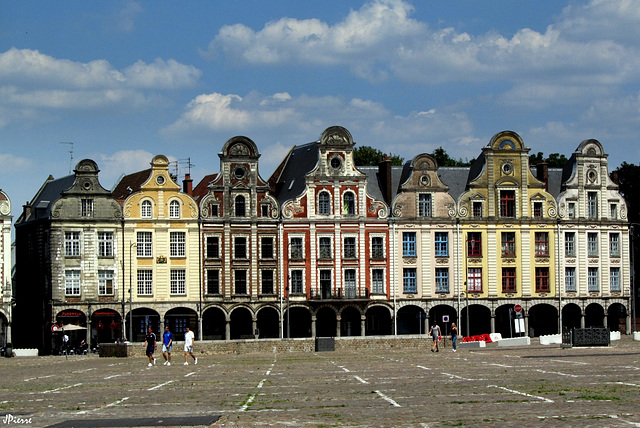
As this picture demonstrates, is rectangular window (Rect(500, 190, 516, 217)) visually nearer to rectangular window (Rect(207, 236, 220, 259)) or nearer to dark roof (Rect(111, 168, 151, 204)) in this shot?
rectangular window (Rect(207, 236, 220, 259))

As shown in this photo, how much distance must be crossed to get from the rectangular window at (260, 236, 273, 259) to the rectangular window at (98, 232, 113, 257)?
11.4 meters

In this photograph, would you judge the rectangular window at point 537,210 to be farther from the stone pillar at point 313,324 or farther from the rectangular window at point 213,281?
the rectangular window at point 213,281

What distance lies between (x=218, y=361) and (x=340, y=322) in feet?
104

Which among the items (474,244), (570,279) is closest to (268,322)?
(474,244)

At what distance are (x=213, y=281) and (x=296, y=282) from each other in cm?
639

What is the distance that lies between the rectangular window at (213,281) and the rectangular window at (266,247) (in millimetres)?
3826

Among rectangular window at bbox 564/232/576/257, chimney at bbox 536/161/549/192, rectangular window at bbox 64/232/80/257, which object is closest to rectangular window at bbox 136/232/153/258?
rectangular window at bbox 64/232/80/257

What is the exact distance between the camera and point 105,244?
80.6 m

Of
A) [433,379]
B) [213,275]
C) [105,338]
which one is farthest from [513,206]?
[433,379]

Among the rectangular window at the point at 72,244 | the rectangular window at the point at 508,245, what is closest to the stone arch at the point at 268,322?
the rectangular window at the point at 72,244

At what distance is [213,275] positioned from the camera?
270ft

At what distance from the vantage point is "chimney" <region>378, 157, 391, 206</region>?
285 feet

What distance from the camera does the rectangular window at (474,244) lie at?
86312mm

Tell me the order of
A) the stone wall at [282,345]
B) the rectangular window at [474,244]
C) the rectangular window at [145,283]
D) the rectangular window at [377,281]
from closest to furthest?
the stone wall at [282,345]
the rectangular window at [145,283]
the rectangular window at [377,281]
the rectangular window at [474,244]
